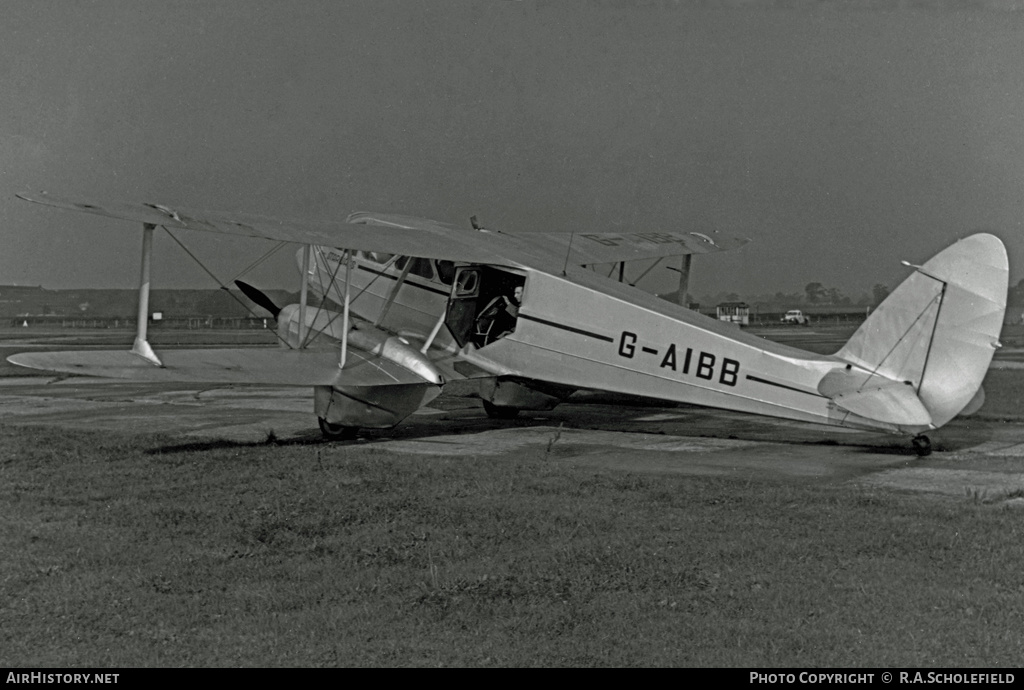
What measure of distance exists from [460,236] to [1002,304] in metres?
7.48

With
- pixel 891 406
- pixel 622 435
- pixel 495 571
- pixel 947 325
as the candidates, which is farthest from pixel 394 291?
pixel 495 571

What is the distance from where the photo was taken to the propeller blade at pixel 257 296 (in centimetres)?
1559

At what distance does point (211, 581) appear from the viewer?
259 inches

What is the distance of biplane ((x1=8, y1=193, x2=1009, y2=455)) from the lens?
1039 centimetres

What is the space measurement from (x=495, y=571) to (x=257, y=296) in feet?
32.7

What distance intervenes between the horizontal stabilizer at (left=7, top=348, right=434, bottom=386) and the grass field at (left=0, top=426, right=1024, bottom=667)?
122cm

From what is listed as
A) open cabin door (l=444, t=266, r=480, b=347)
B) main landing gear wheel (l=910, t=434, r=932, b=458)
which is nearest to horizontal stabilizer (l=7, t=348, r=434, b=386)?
open cabin door (l=444, t=266, r=480, b=347)

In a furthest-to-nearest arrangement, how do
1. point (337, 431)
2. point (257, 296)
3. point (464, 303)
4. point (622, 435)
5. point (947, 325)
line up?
1. point (257, 296)
2. point (464, 303)
3. point (622, 435)
4. point (337, 431)
5. point (947, 325)

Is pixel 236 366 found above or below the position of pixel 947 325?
below

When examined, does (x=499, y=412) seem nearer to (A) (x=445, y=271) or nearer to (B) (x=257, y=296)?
(A) (x=445, y=271)

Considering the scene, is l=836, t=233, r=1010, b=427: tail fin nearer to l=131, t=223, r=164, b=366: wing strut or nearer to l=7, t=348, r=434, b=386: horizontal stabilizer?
l=7, t=348, r=434, b=386: horizontal stabilizer

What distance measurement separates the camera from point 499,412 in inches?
621

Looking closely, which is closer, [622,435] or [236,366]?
[236,366]

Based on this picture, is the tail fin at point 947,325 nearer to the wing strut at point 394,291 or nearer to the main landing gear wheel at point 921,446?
the main landing gear wheel at point 921,446
